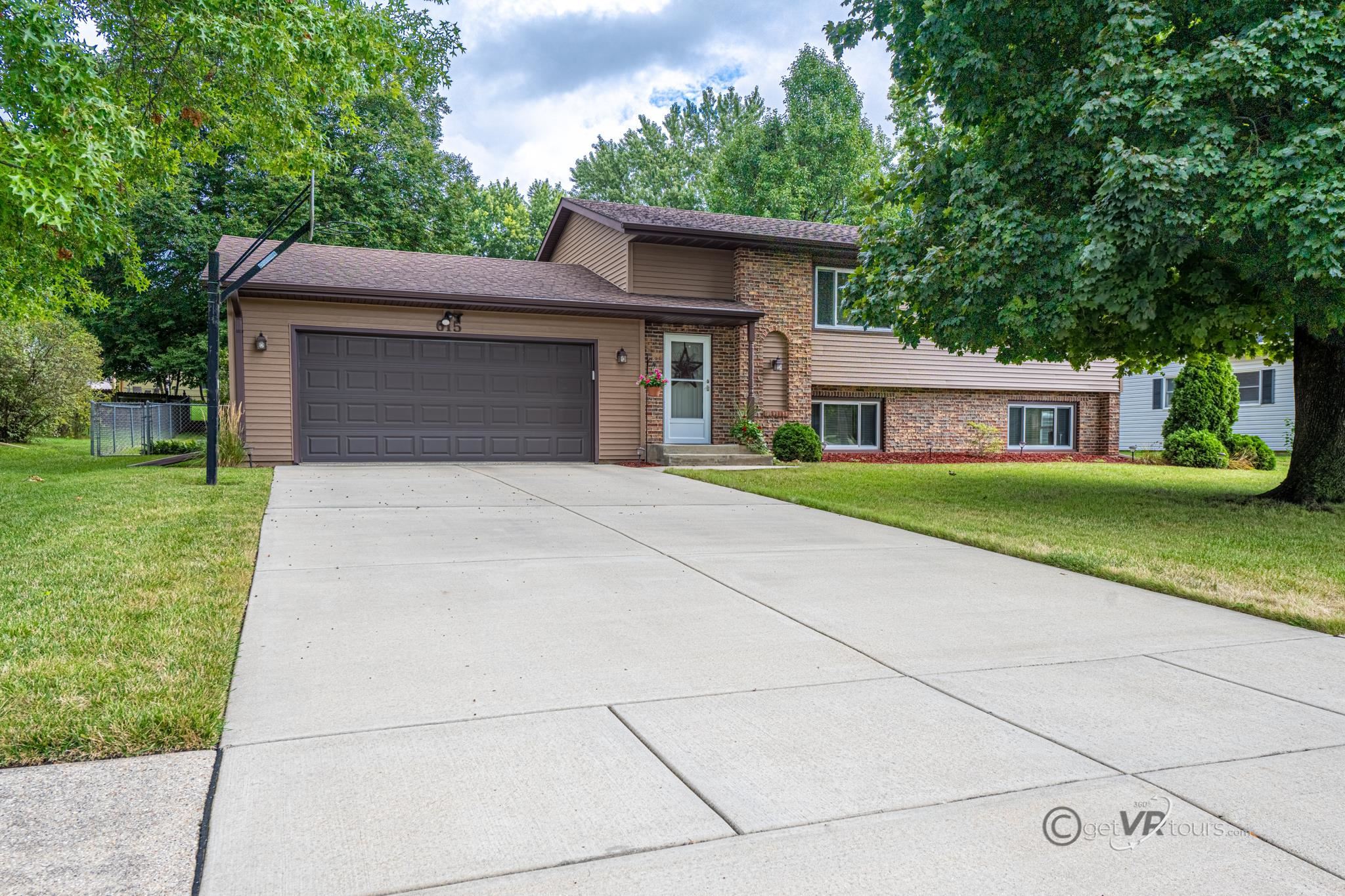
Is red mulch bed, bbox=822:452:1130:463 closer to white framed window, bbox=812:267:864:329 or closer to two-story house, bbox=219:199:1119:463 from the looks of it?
two-story house, bbox=219:199:1119:463

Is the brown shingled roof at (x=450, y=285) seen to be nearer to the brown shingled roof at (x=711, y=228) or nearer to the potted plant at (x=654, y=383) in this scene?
the potted plant at (x=654, y=383)

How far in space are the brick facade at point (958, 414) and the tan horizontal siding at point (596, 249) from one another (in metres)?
4.72

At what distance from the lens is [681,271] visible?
1597 cm

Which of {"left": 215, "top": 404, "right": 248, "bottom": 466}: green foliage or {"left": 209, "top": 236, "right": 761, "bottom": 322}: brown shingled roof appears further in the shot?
{"left": 209, "top": 236, "right": 761, "bottom": 322}: brown shingled roof

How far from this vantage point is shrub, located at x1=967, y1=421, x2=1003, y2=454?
1842cm

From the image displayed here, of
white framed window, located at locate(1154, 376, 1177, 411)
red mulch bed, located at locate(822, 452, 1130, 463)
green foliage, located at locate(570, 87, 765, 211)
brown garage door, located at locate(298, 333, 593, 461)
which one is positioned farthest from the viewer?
green foliage, located at locate(570, 87, 765, 211)

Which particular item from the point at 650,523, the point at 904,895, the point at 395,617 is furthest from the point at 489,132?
the point at 904,895

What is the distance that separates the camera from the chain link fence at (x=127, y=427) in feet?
55.9

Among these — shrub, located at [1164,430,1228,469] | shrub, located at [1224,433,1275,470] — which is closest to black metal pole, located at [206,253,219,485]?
shrub, located at [1164,430,1228,469]

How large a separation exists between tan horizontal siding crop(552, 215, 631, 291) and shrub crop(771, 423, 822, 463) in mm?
3977

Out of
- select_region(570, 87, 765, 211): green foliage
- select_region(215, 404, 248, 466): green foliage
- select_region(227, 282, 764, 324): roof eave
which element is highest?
select_region(570, 87, 765, 211): green foliage

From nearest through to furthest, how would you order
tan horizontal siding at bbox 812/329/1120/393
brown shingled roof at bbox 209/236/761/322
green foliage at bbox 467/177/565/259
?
brown shingled roof at bbox 209/236/761/322, tan horizontal siding at bbox 812/329/1120/393, green foliage at bbox 467/177/565/259

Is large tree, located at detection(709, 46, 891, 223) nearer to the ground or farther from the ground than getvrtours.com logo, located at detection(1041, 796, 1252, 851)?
farther from the ground

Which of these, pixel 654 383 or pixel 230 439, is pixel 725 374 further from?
pixel 230 439
